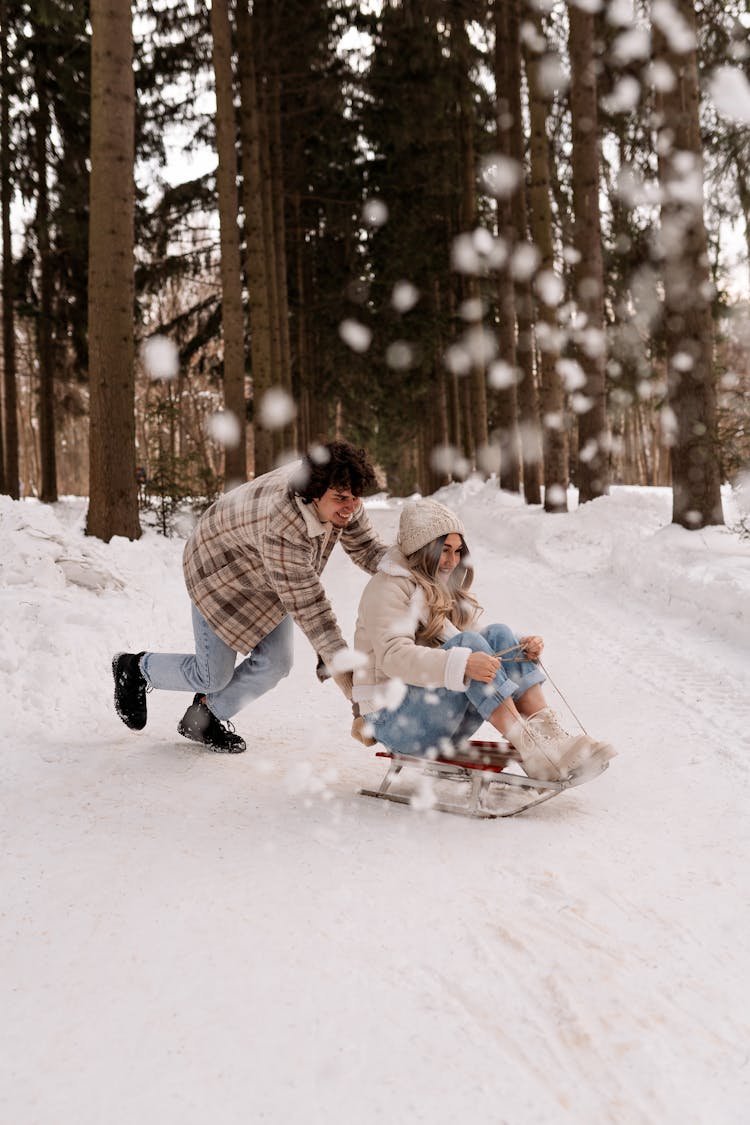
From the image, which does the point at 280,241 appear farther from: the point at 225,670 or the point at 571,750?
the point at 571,750

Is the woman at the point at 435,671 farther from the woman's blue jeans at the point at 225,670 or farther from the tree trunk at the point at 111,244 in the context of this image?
the tree trunk at the point at 111,244

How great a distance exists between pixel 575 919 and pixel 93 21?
8.71m

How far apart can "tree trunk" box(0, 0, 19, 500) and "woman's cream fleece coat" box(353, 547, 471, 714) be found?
47.4 ft

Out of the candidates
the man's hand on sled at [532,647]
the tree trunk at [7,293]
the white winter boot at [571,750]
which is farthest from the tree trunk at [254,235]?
the white winter boot at [571,750]

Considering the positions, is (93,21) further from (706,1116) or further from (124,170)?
(706,1116)

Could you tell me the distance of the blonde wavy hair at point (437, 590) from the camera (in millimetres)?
3789

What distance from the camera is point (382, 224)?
20.8 meters

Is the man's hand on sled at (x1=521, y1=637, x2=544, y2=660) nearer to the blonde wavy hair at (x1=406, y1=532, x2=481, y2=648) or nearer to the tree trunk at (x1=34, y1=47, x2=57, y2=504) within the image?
the blonde wavy hair at (x1=406, y1=532, x2=481, y2=648)

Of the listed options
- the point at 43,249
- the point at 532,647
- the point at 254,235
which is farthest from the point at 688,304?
the point at 43,249

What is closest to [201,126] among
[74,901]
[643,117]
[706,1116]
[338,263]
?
[338,263]

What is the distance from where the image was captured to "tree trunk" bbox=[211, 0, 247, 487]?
1281 centimetres

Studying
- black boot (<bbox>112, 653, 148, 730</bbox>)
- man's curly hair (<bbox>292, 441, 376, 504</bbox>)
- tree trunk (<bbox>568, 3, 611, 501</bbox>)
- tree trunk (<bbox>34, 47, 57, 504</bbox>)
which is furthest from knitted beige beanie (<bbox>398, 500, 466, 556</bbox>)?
tree trunk (<bbox>34, 47, 57, 504</bbox>)

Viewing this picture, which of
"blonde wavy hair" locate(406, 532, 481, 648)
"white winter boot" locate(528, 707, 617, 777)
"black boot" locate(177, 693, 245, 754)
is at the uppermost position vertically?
"blonde wavy hair" locate(406, 532, 481, 648)

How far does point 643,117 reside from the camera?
47.2 feet
